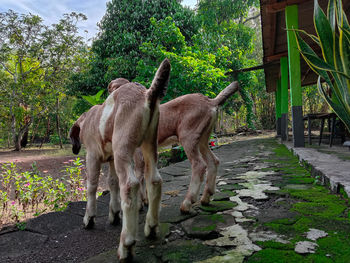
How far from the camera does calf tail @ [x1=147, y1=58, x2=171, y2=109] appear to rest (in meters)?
1.51

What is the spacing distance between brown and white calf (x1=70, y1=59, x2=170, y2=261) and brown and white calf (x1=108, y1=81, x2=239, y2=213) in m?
0.48

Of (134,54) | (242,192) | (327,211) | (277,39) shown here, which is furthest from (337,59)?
(134,54)

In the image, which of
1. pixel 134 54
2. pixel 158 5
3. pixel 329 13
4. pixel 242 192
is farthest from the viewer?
pixel 158 5

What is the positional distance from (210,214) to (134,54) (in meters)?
8.35

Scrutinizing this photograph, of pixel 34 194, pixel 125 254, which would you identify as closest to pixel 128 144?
pixel 125 254

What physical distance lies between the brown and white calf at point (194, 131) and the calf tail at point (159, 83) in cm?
68

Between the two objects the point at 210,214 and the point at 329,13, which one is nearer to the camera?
the point at 210,214

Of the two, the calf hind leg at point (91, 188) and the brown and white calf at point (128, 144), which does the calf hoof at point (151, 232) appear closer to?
the brown and white calf at point (128, 144)

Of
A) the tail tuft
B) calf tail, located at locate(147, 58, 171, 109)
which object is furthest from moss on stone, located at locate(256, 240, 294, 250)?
the tail tuft

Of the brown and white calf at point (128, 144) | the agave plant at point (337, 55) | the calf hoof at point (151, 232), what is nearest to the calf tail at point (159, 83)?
the brown and white calf at point (128, 144)

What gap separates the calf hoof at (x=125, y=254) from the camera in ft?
4.40

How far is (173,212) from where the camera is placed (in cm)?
218

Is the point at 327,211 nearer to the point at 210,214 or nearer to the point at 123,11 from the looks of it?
the point at 210,214

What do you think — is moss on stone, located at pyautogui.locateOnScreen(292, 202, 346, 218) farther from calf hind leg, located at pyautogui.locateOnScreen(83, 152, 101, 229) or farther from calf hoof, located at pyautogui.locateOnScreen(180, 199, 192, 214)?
calf hind leg, located at pyautogui.locateOnScreen(83, 152, 101, 229)
